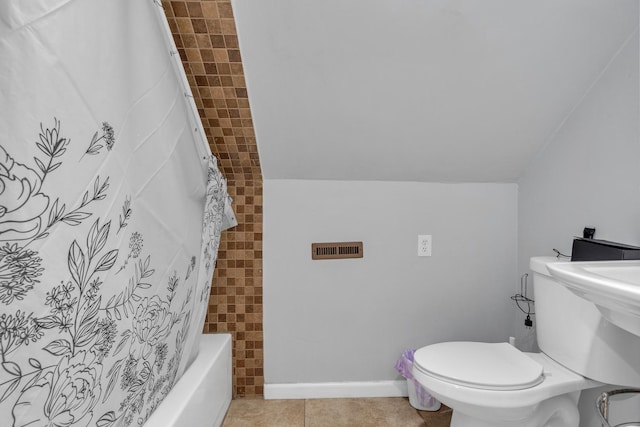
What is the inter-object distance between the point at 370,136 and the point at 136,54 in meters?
1.08

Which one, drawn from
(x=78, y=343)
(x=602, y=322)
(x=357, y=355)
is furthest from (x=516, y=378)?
(x=78, y=343)

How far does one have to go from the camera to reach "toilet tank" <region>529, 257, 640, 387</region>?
127 centimetres

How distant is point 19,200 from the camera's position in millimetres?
633

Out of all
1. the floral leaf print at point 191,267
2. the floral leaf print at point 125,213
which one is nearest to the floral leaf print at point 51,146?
the floral leaf print at point 125,213

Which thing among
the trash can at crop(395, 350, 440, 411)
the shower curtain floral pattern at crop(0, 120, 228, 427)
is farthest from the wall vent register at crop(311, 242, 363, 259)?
the shower curtain floral pattern at crop(0, 120, 228, 427)

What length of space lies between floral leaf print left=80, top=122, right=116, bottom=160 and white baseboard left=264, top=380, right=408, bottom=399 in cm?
157

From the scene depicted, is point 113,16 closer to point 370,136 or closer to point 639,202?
point 370,136

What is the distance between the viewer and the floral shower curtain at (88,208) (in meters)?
0.64

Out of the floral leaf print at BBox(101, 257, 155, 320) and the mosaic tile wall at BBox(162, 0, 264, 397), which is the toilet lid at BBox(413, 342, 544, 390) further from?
the floral leaf print at BBox(101, 257, 155, 320)

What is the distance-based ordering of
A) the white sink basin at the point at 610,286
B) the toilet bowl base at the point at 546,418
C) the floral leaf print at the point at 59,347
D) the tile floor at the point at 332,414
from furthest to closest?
1. the tile floor at the point at 332,414
2. the toilet bowl base at the point at 546,418
3. the white sink basin at the point at 610,286
4. the floral leaf print at the point at 59,347

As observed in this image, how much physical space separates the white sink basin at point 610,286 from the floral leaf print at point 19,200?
116 centimetres

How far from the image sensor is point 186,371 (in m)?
1.49

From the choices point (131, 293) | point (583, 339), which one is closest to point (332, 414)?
point (583, 339)

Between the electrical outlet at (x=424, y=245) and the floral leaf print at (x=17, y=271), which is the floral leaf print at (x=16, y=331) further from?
the electrical outlet at (x=424, y=245)
